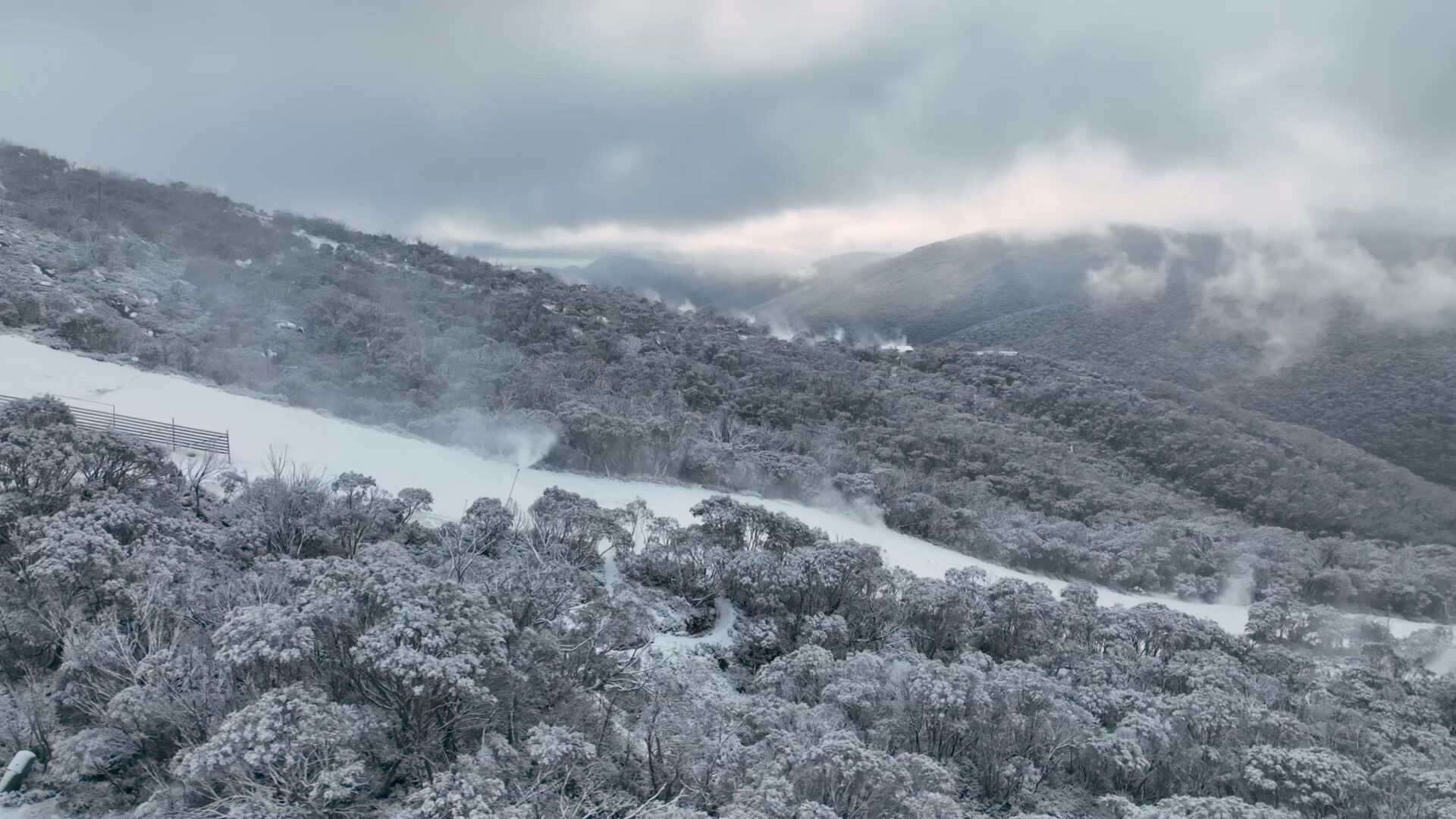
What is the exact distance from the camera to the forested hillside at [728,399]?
20.9 meters

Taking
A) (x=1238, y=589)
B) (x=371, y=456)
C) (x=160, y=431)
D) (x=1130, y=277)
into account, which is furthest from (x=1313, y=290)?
(x=160, y=431)

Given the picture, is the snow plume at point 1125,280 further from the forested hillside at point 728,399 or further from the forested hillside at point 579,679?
the forested hillside at point 579,679

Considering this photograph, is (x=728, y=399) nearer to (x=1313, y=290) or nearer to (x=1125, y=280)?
(x=1125, y=280)

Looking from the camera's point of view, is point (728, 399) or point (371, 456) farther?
point (728, 399)

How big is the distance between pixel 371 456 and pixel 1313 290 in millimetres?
83209

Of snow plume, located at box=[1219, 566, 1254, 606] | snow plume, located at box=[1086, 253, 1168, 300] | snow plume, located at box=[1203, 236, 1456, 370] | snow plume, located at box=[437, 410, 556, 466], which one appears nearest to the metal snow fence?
snow plume, located at box=[437, 410, 556, 466]

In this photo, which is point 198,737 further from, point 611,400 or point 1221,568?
point 1221,568

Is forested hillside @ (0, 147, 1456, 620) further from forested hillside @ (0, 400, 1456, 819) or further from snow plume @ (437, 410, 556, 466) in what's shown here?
forested hillside @ (0, 400, 1456, 819)

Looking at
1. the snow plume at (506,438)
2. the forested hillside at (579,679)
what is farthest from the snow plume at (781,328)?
the forested hillside at (579,679)

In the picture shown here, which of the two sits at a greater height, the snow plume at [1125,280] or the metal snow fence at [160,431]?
the snow plume at [1125,280]

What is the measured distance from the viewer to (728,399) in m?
31.0

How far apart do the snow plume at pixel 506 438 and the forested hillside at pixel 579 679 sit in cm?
423

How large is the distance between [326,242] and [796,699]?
41834mm

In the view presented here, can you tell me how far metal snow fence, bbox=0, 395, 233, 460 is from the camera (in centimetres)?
1553
